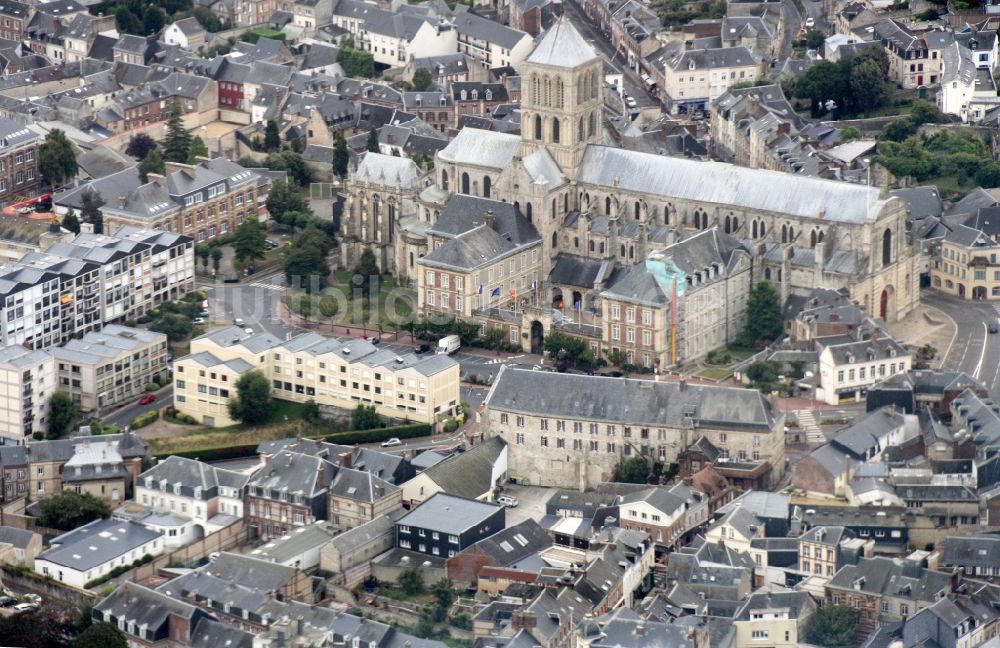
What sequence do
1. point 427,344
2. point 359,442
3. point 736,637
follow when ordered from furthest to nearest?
point 427,344, point 359,442, point 736,637

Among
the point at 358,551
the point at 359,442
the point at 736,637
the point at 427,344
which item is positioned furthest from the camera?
the point at 427,344

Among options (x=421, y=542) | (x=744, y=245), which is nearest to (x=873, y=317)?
(x=744, y=245)

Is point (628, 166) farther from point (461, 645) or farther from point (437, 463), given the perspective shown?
point (461, 645)

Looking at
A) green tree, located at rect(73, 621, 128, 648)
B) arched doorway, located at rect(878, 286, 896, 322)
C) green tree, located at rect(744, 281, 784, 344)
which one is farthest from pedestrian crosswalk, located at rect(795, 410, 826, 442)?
green tree, located at rect(73, 621, 128, 648)

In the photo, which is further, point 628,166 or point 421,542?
point 628,166

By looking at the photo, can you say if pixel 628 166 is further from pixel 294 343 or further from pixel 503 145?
pixel 294 343

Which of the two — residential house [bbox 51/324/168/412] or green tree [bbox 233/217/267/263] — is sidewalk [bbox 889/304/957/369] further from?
residential house [bbox 51/324/168/412]
